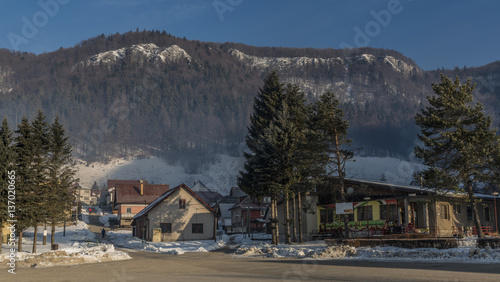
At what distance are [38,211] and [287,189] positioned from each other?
22173 mm

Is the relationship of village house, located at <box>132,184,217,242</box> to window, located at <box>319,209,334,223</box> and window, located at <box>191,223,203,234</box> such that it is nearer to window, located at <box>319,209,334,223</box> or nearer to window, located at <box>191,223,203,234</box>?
window, located at <box>191,223,203,234</box>

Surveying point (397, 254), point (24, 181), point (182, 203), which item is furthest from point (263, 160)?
point (182, 203)

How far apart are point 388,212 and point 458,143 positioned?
520 inches

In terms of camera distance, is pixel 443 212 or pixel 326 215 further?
pixel 326 215

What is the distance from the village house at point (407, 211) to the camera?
144ft

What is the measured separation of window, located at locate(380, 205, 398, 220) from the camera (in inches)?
1817

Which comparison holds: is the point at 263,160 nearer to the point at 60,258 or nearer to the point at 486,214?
the point at 60,258

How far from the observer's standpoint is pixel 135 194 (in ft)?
350

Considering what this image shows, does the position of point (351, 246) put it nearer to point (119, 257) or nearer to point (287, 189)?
point (287, 189)

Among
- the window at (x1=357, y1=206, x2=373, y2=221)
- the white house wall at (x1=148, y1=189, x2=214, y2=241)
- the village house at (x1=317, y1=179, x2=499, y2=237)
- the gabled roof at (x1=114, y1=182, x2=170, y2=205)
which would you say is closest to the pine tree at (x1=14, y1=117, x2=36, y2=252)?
the white house wall at (x1=148, y1=189, x2=214, y2=241)

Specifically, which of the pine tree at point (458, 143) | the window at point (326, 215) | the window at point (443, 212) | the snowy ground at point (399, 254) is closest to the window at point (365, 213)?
the window at point (326, 215)

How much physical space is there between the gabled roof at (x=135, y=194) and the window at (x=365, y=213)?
6748cm

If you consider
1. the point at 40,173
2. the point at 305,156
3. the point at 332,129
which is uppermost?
the point at 332,129

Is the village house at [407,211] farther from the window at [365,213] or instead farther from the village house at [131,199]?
the village house at [131,199]
